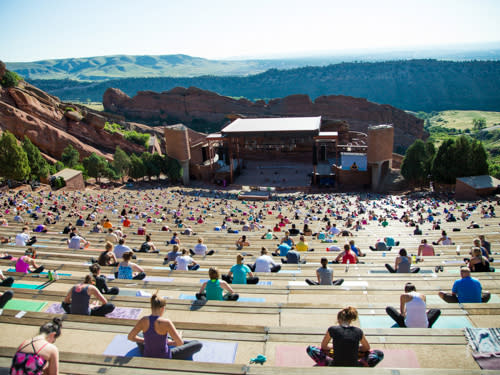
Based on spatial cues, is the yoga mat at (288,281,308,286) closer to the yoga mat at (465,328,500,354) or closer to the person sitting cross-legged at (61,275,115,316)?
the yoga mat at (465,328,500,354)

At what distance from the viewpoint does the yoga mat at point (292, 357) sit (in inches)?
175

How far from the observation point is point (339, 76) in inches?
7416

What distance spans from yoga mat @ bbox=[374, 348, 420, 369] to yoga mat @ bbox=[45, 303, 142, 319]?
354cm

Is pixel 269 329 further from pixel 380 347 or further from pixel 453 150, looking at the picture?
pixel 453 150

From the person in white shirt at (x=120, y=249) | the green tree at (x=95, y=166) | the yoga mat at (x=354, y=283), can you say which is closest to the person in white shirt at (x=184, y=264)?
the person in white shirt at (x=120, y=249)

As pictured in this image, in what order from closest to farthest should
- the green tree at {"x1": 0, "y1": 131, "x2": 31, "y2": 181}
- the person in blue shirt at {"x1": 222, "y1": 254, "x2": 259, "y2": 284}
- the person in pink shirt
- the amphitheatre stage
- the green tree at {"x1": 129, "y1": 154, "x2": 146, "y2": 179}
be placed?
the person in blue shirt at {"x1": 222, "y1": 254, "x2": 259, "y2": 284} → the person in pink shirt → the green tree at {"x1": 0, "y1": 131, "x2": 31, "y2": 181} → the green tree at {"x1": 129, "y1": 154, "x2": 146, "y2": 179} → the amphitheatre stage

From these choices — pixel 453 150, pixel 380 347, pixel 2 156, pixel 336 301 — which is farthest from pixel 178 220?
pixel 453 150

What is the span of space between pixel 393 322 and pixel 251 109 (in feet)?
262

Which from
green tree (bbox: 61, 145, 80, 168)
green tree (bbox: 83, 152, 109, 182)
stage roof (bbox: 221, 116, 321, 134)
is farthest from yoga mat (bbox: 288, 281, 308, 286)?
green tree (bbox: 61, 145, 80, 168)

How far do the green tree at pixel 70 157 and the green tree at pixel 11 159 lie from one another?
10.2 metres

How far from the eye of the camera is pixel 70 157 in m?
44.0

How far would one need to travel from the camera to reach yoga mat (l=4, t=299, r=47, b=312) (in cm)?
607

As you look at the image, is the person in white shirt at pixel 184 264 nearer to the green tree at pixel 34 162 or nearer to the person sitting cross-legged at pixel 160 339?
the person sitting cross-legged at pixel 160 339

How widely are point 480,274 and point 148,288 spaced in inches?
248
